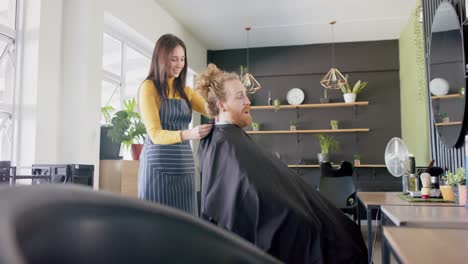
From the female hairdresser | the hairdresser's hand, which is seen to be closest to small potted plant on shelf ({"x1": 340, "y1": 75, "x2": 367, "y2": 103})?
the female hairdresser

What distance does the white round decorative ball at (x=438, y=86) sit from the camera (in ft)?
9.03

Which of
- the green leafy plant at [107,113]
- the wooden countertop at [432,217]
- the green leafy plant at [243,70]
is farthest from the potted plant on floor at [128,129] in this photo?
the green leafy plant at [243,70]

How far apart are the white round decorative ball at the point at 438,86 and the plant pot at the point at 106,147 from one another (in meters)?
3.16

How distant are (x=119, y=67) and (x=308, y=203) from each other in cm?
434

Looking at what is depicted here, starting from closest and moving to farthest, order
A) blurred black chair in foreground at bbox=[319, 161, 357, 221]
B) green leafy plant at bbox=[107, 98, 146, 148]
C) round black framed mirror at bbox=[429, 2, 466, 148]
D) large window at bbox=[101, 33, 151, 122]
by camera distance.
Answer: round black framed mirror at bbox=[429, 2, 466, 148] → green leafy plant at bbox=[107, 98, 146, 148] → blurred black chair in foreground at bbox=[319, 161, 357, 221] → large window at bbox=[101, 33, 151, 122]

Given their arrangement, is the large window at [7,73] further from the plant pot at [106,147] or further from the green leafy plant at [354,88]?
the green leafy plant at [354,88]

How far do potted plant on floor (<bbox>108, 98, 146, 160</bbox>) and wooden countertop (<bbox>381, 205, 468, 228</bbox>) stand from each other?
125 inches

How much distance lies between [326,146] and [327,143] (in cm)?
6

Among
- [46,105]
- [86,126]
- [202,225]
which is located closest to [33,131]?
[46,105]

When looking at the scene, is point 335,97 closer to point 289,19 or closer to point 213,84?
point 289,19

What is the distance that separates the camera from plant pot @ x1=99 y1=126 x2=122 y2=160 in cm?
423

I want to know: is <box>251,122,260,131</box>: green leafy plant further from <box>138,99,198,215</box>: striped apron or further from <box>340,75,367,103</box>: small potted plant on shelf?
<box>138,99,198,215</box>: striped apron

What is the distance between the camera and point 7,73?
3.44 meters

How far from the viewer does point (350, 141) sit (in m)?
7.09
